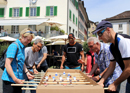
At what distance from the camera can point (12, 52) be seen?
92.3 inches

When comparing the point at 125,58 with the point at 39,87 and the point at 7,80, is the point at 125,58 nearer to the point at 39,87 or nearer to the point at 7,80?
the point at 39,87

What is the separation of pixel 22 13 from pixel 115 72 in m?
20.9

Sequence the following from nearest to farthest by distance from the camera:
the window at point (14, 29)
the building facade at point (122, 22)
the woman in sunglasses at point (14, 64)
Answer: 1. the woman in sunglasses at point (14, 64)
2. the window at point (14, 29)
3. the building facade at point (122, 22)

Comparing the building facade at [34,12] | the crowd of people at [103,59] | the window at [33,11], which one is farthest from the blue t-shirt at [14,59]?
the window at [33,11]

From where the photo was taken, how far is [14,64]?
2480 mm

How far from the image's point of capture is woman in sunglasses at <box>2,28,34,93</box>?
2.30 meters

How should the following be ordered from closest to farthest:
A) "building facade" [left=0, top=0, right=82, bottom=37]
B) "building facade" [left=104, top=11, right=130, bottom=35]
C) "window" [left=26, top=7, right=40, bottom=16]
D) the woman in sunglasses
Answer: the woman in sunglasses < "building facade" [left=0, top=0, right=82, bottom=37] < "window" [left=26, top=7, right=40, bottom=16] < "building facade" [left=104, top=11, right=130, bottom=35]

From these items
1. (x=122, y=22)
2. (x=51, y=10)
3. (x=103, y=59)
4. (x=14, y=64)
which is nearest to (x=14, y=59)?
(x=14, y=64)

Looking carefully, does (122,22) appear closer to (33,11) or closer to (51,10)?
(51,10)

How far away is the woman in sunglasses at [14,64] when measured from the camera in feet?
7.55

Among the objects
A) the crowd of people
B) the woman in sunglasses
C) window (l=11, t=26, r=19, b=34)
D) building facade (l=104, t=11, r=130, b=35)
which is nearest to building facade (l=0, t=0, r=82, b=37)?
window (l=11, t=26, r=19, b=34)

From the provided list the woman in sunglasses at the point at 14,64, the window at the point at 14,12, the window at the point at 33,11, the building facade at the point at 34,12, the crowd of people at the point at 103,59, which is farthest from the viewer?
the window at the point at 14,12

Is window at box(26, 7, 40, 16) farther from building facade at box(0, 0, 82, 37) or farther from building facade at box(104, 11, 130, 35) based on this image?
building facade at box(104, 11, 130, 35)

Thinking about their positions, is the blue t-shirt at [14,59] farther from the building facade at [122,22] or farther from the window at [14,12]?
the building facade at [122,22]
